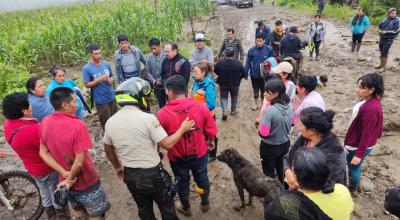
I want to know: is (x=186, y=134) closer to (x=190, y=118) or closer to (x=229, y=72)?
(x=190, y=118)

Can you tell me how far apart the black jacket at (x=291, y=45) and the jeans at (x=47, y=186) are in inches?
255

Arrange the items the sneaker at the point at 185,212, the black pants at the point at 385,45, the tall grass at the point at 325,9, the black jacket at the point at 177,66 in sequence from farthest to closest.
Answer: the tall grass at the point at 325,9
the black pants at the point at 385,45
the black jacket at the point at 177,66
the sneaker at the point at 185,212

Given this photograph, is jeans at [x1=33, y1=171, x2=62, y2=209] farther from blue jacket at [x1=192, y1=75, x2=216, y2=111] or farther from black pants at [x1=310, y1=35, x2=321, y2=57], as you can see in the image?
black pants at [x1=310, y1=35, x2=321, y2=57]

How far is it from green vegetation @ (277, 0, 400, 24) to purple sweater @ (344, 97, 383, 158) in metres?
16.0

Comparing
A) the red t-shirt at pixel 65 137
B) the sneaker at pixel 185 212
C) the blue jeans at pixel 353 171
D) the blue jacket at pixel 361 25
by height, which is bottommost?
the sneaker at pixel 185 212

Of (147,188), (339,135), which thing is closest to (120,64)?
(147,188)

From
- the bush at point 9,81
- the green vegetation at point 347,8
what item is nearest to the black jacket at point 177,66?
the bush at point 9,81

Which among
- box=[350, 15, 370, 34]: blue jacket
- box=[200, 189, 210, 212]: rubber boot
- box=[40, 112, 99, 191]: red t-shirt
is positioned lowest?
box=[200, 189, 210, 212]: rubber boot

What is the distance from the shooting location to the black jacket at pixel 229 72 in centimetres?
641

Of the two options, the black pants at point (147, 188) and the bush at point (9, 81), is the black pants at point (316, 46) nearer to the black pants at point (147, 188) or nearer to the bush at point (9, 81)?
the black pants at point (147, 188)

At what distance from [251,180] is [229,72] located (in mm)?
3104

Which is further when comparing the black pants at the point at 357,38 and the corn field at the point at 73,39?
the corn field at the point at 73,39

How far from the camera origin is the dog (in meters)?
3.69

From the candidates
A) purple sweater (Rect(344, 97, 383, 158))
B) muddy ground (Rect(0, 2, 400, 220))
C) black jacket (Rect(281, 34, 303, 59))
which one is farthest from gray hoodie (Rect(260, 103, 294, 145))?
black jacket (Rect(281, 34, 303, 59))
